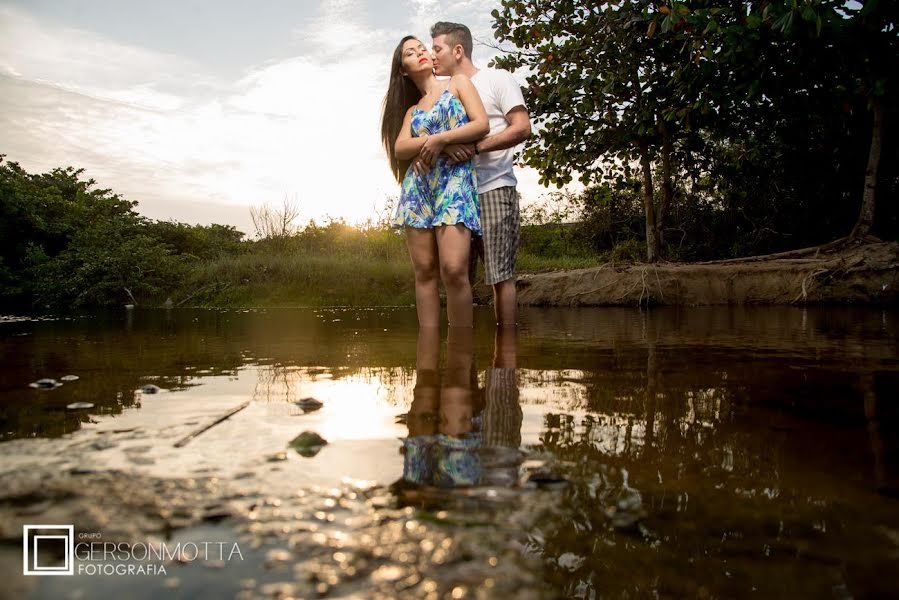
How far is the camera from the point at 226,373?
2223mm

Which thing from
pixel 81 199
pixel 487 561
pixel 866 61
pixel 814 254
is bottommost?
pixel 487 561

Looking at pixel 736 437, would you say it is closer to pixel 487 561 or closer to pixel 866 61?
pixel 487 561

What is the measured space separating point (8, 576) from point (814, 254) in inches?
366

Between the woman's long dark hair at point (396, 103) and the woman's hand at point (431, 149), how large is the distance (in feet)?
1.46

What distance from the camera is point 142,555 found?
646 millimetres

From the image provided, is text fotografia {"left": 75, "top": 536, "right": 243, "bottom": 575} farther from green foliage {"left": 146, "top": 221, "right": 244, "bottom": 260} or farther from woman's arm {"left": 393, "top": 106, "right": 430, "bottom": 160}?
green foliage {"left": 146, "top": 221, "right": 244, "bottom": 260}

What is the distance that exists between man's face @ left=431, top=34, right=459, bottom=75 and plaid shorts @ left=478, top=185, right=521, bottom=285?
0.77 m

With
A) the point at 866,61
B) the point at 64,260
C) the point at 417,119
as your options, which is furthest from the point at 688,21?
the point at 64,260

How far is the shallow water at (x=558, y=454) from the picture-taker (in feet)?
2.00

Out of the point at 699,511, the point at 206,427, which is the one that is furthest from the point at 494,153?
the point at 699,511

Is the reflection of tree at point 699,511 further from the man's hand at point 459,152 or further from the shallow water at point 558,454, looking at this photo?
the man's hand at point 459,152

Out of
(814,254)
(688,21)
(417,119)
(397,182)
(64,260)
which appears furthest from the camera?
(64,260)

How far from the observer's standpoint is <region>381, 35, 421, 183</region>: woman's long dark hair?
3.55m

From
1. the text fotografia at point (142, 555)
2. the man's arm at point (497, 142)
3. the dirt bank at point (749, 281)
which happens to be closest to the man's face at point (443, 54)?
the man's arm at point (497, 142)
